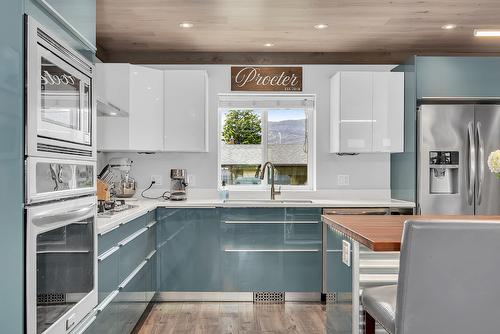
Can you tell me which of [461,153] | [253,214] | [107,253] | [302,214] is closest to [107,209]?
[107,253]

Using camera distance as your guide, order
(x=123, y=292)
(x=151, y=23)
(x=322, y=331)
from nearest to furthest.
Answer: (x=123, y=292) → (x=322, y=331) → (x=151, y=23)

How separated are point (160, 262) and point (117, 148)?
3.47 feet

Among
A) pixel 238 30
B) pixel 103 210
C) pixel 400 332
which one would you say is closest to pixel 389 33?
pixel 238 30

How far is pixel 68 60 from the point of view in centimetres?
171

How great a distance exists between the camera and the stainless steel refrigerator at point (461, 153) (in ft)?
12.7

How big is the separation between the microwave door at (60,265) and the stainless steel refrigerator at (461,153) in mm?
2932

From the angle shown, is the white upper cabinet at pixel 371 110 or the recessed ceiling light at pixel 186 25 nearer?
the recessed ceiling light at pixel 186 25

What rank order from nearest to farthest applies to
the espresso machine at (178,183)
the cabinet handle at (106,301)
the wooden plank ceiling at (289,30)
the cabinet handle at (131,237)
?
the cabinet handle at (106,301) → the cabinet handle at (131,237) → the wooden plank ceiling at (289,30) → the espresso machine at (178,183)

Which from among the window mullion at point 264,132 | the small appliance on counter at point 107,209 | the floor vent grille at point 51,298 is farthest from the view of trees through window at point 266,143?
the floor vent grille at point 51,298

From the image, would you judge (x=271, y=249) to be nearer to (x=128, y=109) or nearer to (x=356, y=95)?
(x=356, y=95)

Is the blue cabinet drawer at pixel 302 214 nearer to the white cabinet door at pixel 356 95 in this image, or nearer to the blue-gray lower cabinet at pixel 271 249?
the blue-gray lower cabinet at pixel 271 249

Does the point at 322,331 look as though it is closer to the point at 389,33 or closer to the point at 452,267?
the point at 452,267

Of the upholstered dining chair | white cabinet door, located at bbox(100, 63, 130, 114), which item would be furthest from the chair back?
white cabinet door, located at bbox(100, 63, 130, 114)

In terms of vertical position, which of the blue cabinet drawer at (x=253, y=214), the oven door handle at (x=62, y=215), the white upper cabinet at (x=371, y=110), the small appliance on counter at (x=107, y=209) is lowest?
the blue cabinet drawer at (x=253, y=214)
